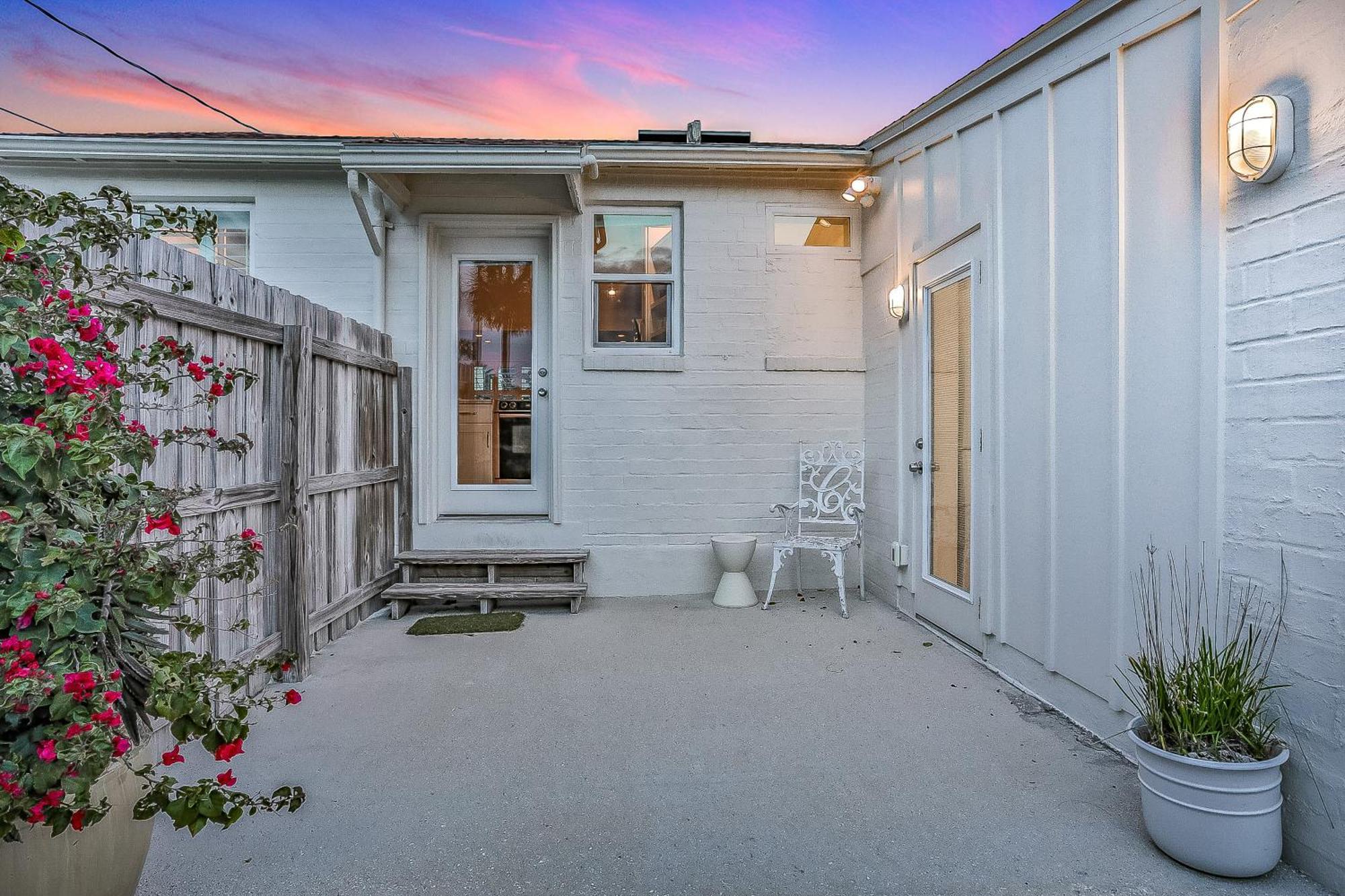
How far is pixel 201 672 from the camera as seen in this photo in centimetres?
131

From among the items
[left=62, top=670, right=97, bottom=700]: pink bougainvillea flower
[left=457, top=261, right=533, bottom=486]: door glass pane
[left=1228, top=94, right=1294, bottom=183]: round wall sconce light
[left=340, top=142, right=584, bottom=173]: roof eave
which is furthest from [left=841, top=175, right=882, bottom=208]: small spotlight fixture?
[left=62, top=670, right=97, bottom=700]: pink bougainvillea flower

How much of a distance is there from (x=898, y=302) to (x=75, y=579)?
3979 millimetres

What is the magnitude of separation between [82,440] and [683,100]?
6.27m

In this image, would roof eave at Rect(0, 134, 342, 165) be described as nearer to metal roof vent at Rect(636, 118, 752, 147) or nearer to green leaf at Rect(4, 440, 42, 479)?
metal roof vent at Rect(636, 118, 752, 147)

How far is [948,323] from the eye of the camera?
359cm

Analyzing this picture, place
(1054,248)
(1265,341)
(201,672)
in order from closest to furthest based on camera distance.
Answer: (201,672)
(1265,341)
(1054,248)

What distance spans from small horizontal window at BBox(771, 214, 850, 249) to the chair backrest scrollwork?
1.46 m

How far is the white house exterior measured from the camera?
5.67ft

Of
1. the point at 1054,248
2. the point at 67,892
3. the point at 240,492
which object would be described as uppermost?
the point at 1054,248

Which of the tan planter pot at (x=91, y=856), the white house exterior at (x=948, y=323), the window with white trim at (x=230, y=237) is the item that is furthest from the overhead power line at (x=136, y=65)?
the tan planter pot at (x=91, y=856)

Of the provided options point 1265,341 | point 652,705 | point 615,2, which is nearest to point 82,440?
point 652,705

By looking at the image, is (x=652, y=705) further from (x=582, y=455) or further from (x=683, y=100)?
(x=683, y=100)

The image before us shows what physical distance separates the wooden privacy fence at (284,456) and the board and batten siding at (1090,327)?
2.85 m

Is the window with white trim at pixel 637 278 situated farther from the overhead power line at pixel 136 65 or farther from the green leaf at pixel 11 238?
the green leaf at pixel 11 238
